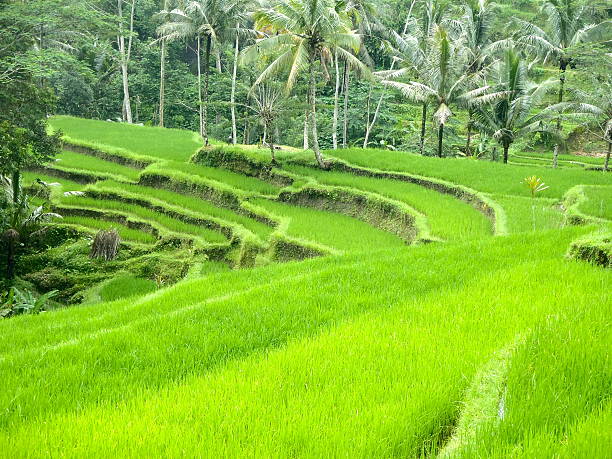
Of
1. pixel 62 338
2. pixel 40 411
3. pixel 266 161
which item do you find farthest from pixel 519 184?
pixel 40 411

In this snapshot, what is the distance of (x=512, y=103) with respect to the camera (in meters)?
16.8

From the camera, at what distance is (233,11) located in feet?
70.1

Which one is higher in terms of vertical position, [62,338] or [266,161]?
[266,161]

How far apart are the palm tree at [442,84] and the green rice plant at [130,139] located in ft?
29.2

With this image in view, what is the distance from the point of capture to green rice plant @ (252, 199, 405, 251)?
9914 mm

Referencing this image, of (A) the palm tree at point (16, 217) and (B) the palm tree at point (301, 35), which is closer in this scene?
(A) the palm tree at point (16, 217)

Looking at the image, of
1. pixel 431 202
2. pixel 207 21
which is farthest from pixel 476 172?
pixel 207 21

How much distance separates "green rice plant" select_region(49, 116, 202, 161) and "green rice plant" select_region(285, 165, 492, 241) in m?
7.02

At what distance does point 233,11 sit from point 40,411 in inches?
832

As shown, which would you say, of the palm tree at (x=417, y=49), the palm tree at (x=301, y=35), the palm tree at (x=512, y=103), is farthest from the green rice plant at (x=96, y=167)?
the palm tree at (x=512, y=103)

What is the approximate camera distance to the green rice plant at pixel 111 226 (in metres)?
12.2

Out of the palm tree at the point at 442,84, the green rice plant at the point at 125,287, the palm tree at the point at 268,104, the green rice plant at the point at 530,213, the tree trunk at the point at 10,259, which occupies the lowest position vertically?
the green rice plant at the point at 125,287

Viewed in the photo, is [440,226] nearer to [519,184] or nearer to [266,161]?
[519,184]

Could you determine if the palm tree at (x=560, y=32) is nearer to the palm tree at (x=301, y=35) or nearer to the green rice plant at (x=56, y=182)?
the palm tree at (x=301, y=35)
